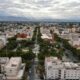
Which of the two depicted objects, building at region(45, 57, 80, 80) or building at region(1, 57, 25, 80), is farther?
building at region(45, 57, 80, 80)

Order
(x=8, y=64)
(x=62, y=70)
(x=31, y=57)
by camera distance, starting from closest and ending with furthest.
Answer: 1. (x=62, y=70)
2. (x=8, y=64)
3. (x=31, y=57)

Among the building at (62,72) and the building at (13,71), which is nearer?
the building at (13,71)

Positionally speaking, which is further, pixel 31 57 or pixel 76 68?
pixel 31 57

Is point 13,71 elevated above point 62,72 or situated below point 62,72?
above

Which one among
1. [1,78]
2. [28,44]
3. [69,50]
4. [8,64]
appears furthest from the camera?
[28,44]

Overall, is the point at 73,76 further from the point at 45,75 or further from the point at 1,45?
the point at 1,45

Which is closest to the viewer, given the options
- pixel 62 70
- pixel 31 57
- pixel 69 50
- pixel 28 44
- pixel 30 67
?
pixel 62 70

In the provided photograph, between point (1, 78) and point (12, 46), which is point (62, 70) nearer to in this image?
point (1, 78)

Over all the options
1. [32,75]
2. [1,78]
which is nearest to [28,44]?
[32,75]

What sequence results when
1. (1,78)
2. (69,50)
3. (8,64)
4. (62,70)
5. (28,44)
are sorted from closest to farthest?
(1,78)
(62,70)
(8,64)
(69,50)
(28,44)

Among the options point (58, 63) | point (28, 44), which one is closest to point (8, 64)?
point (58, 63)
